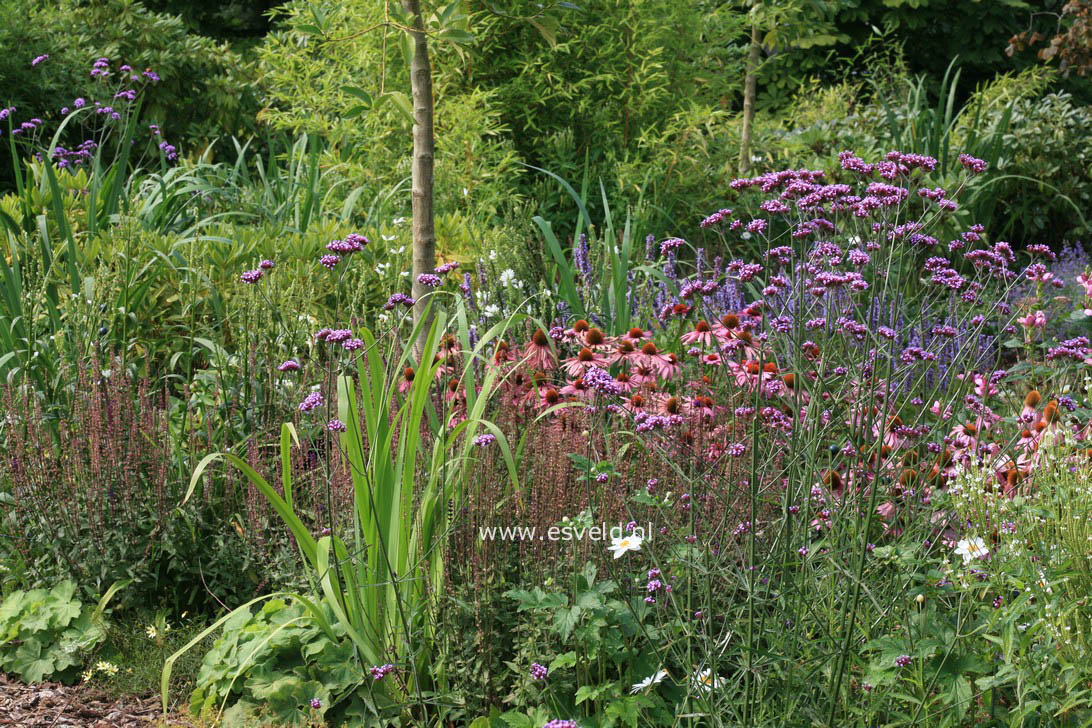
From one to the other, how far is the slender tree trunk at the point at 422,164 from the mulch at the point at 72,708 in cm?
141

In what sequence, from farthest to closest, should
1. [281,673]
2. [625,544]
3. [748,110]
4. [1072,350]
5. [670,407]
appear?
[748,110] < [670,407] < [281,673] < [1072,350] < [625,544]

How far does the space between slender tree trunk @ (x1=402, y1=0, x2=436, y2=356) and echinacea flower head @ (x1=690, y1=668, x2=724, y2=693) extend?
1.60m

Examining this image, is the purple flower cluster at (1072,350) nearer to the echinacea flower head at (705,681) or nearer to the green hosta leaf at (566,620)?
the echinacea flower head at (705,681)

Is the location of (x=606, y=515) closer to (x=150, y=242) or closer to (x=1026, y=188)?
(x=150, y=242)

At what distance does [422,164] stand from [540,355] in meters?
0.76

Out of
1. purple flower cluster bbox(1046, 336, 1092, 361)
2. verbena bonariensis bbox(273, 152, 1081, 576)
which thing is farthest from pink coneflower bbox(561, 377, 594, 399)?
purple flower cluster bbox(1046, 336, 1092, 361)

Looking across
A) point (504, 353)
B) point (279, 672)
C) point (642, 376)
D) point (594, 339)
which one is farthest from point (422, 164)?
point (279, 672)

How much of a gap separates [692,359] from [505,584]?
178cm

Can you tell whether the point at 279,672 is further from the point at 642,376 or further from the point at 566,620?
the point at 642,376

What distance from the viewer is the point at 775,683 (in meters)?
2.28

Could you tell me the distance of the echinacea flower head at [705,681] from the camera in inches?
79.7

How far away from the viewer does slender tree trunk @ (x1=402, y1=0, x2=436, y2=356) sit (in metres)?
3.40

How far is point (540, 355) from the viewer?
3.36 m

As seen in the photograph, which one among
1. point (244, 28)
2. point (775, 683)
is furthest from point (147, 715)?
point (244, 28)
